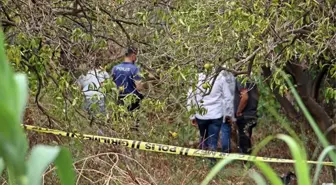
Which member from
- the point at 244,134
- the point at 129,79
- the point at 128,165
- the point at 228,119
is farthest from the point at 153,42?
the point at 244,134

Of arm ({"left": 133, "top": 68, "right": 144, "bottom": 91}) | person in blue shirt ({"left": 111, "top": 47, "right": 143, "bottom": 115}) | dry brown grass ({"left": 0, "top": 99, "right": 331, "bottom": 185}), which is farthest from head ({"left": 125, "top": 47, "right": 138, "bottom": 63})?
dry brown grass ({"left": 0, "top": 99, "right": 331, "bottom": 185})

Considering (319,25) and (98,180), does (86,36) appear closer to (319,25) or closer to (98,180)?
(98,180)

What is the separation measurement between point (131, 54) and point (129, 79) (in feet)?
0.77

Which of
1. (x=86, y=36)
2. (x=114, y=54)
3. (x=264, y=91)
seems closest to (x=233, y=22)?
(x=86, y=36)

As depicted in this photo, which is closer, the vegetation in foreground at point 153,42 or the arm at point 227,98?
the vegetation in foreground at point 153,42

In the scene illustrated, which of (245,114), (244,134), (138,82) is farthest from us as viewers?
(244,134)

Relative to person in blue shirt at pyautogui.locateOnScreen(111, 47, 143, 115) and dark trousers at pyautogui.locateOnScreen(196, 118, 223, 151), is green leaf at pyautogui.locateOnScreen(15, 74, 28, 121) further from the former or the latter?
dark trousers at pyautogui.locateOnScreen(196, 118, 223, 151)

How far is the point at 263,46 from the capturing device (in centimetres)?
479

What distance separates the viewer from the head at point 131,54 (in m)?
5.73

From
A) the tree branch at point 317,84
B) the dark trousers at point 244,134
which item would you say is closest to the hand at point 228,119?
the dark trousers at point 244,134

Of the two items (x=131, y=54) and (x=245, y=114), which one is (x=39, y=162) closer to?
(x=131, y=54)

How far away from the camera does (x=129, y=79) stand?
21.8 ft

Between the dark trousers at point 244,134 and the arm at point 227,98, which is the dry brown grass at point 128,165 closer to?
the arm at point 227,98

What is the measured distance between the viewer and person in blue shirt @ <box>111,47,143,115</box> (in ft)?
17.5
